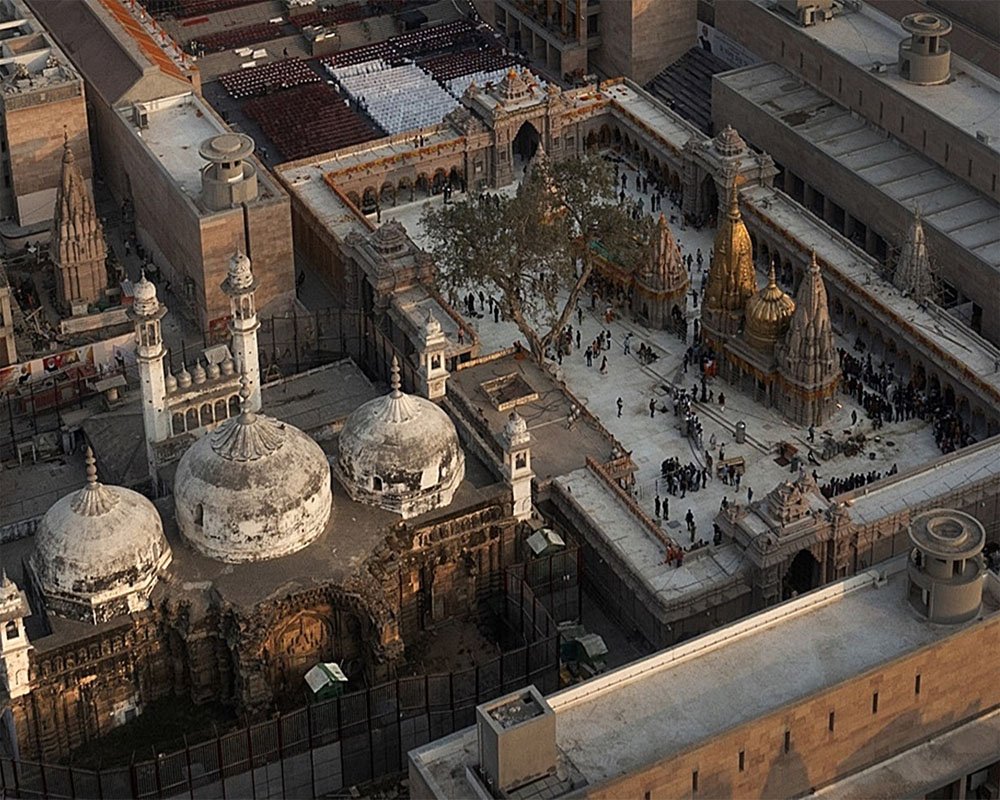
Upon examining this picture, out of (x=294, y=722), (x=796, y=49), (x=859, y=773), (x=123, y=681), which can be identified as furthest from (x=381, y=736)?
(x=796, y=49)

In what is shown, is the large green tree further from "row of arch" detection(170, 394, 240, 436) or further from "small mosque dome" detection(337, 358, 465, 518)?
"small mosque dome" detection(337, 358, 465, 518)

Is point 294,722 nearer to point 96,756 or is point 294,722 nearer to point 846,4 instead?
point 96,756

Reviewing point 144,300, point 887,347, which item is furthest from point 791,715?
point 887,347

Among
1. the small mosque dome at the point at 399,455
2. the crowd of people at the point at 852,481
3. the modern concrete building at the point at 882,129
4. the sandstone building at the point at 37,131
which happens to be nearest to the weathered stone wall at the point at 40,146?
the sandstone building at the point at 37,131

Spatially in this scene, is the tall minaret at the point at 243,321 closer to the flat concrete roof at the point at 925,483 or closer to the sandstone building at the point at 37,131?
the flat concrete roof at the point at 925,483

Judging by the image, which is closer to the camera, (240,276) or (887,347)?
(240,276)

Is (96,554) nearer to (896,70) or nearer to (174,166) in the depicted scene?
(174,166)
